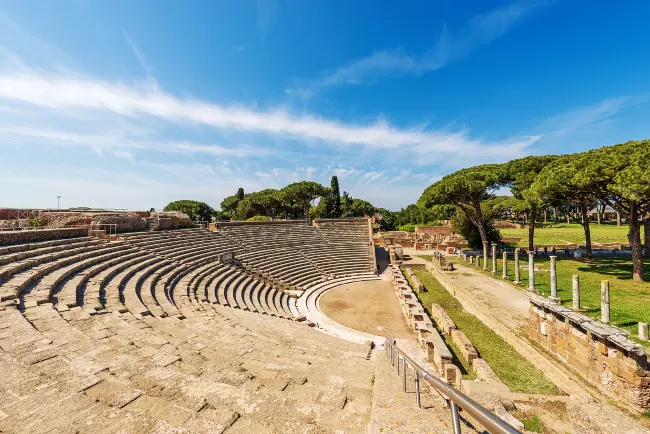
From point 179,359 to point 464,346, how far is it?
28.2 ft

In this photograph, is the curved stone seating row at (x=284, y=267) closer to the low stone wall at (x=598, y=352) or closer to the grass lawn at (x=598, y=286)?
the grass lawn at (x=598, y=286)

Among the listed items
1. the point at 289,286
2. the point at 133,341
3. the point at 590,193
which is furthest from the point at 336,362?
the point at 590,193

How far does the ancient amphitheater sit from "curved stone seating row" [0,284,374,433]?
0.02 meters

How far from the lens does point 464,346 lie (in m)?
9.47

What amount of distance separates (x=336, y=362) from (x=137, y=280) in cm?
875

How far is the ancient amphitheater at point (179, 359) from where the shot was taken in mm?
3258

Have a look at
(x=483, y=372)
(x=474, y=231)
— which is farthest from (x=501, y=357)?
(x=474, y=231)

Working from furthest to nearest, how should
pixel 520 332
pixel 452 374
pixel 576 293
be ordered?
pixel 576 293, pixel 520 332, pixel 452 374

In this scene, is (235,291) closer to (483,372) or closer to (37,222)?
(483,372)

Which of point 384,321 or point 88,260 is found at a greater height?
point 88,260

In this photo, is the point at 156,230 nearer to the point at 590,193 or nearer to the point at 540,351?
the point at 540,351

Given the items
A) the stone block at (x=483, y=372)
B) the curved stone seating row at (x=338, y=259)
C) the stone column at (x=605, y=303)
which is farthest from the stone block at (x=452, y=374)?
the curved stone seating row at (x=338, y=259)

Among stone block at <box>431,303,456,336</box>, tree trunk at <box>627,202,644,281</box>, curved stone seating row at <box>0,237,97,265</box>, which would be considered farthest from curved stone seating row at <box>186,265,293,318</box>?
tree trunk at <box>627,202,644,281</box>

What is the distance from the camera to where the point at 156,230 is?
808 inches
